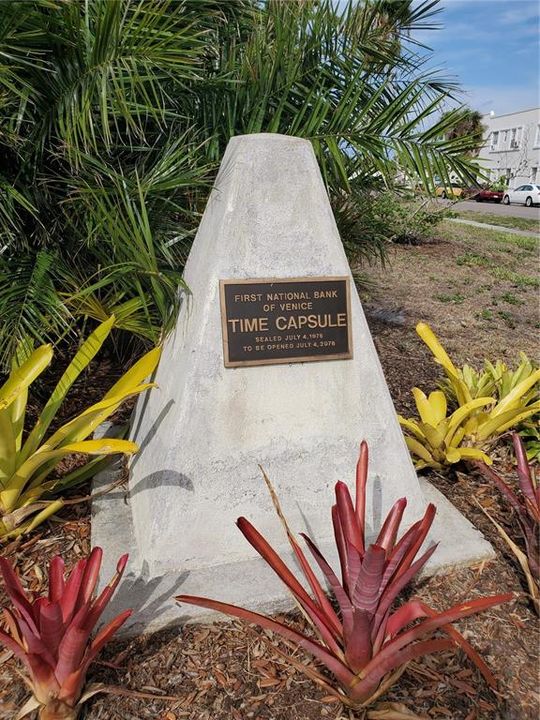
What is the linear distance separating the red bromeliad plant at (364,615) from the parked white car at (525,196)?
102 ft

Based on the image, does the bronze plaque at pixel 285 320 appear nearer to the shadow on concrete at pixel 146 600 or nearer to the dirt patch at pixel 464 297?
the shadow on concrete at pixel 146 600

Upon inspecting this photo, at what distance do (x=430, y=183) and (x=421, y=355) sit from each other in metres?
2.00

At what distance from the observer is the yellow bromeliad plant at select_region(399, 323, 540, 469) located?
2939 millimetres

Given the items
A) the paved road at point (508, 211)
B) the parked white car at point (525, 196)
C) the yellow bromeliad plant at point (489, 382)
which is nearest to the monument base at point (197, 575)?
the yellow bromeliad plant at point (489, 382)

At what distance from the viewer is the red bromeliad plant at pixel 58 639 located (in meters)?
1.49

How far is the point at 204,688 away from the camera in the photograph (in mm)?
1732

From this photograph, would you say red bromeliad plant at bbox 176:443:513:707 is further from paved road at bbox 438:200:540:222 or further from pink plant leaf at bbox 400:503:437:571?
paved road at bbox 438:200:540:222

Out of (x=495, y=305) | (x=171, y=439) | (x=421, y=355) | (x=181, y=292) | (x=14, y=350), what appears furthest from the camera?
(x=495, y=305)

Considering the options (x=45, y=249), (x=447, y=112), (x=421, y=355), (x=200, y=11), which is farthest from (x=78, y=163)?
(x=421, y=355)

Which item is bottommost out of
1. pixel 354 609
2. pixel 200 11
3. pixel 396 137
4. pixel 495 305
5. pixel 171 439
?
pixel 495 305

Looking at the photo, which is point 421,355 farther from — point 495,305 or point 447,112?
point 495,305

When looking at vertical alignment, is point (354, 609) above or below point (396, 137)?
below

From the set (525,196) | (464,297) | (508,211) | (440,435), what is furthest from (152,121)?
(525,196)

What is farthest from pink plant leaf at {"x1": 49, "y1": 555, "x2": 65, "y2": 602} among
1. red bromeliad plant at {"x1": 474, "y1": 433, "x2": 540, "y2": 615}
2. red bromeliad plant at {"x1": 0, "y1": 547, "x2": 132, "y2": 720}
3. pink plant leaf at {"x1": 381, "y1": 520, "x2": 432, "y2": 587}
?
red bromeliad plant at {"x1": 474, "y1": 433, "x2": 540, "y2": 615}
